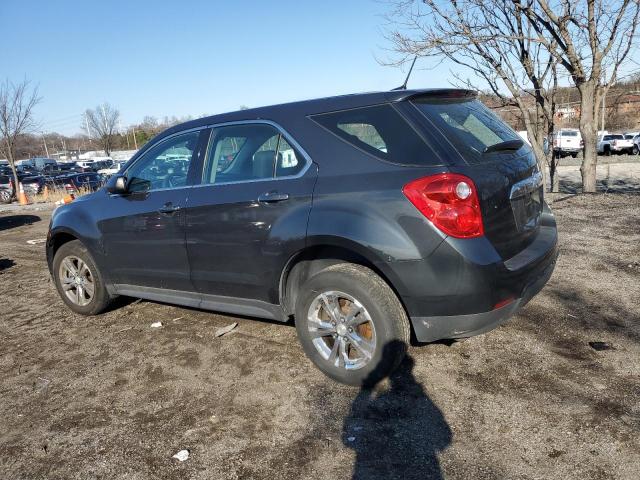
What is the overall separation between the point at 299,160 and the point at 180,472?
75.9 inches

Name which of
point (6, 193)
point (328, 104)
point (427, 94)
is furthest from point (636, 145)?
point (328, 104)

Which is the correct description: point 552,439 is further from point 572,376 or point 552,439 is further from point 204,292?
point 204,292

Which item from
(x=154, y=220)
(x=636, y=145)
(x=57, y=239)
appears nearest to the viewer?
(x=154, y=220)

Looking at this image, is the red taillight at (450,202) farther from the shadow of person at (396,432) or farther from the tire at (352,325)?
the shadow of person at (396,432)

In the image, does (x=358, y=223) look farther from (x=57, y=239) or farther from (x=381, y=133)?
(x=57, y=239)

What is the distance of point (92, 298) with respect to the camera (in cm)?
476

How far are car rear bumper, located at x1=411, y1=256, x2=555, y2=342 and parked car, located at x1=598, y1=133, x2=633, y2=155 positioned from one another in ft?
124

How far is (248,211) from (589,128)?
30.3 ft

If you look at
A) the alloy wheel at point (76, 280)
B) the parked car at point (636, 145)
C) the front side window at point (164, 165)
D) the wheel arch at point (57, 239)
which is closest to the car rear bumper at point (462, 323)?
the front side window at point (164, 165)

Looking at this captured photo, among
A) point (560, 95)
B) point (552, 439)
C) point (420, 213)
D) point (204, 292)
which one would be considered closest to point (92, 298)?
point (204, 292)

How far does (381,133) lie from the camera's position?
9.99ft

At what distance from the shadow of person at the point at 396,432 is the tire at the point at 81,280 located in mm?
2846

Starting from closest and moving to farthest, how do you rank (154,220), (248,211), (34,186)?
(248,211) < (154,220) < (34,186)

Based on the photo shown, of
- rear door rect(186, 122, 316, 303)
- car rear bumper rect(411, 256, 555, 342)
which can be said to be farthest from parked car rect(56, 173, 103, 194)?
car rear bumper rect(411, 256, 555, 342)
